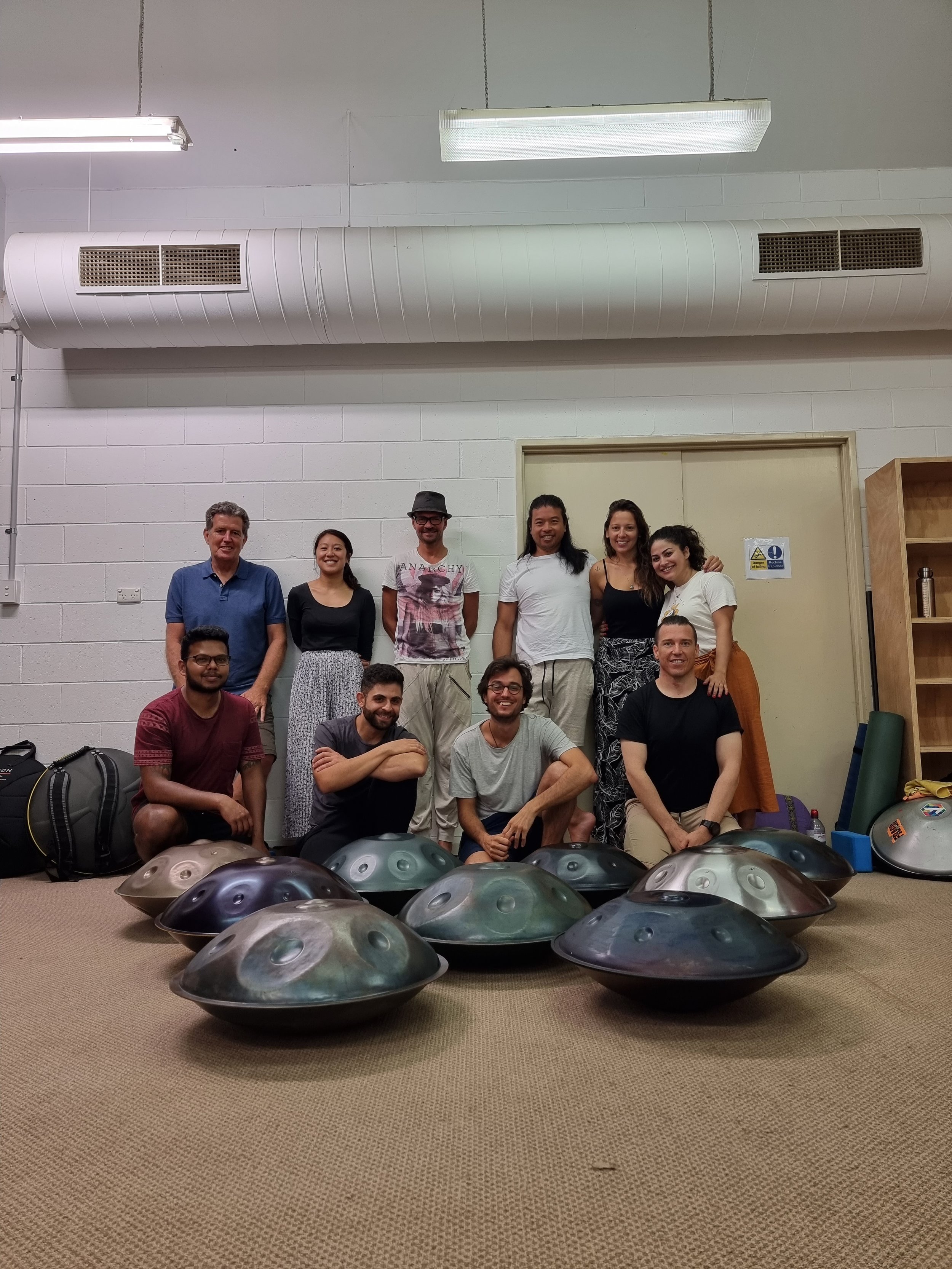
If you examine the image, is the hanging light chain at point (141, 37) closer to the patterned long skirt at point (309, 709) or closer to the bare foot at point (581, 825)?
the patterned long skirt at point (309, 709)

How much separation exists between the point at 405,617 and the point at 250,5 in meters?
2.64

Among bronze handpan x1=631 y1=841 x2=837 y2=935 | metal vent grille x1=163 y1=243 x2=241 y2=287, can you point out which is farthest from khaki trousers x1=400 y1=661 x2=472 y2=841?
metal vent grille x1=163 y1=243 x2=241 y2=287

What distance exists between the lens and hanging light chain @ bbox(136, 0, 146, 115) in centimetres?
362

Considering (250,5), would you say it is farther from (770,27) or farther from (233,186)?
(770,27)

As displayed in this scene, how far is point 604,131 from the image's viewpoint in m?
3.59

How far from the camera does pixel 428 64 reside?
4.00 metres

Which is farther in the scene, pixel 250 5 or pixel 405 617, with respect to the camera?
pixel 405 617

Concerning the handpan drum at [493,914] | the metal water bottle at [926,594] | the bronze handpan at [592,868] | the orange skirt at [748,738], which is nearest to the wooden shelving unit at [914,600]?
the metal water bottle at [926,594]

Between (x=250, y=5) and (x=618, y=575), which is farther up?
(x=250, y=5)

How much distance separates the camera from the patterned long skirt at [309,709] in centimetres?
422

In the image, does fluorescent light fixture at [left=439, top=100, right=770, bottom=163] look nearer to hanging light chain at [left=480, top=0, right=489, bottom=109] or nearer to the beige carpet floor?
hanging light chain at [left=480, top=0, right=489, bottom=109]

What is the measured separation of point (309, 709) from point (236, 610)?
0.62 meters

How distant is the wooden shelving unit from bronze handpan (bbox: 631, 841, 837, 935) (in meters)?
2.20

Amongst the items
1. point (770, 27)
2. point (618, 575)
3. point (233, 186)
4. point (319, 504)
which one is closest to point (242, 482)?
point (319, 504)
